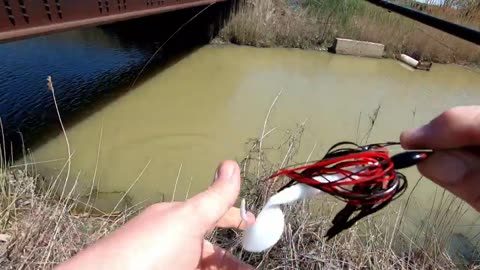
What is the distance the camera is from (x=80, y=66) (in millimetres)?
5406

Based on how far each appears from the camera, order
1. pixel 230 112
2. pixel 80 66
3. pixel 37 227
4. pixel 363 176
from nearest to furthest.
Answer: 1. pixel 363 176
2. pixel 37 227
3. pixel 230 112
4. pixel 80 66

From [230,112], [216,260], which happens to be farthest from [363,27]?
[216,260]

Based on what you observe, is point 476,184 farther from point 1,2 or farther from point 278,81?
point 278,81

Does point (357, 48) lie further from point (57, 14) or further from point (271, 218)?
point (271, 218)

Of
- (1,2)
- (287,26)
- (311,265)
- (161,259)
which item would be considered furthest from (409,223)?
(287,26)

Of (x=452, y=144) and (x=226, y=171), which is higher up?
(x=452, y=144)

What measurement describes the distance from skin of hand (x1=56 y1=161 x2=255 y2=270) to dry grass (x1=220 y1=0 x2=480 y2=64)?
7.53 m

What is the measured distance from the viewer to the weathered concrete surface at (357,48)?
26.2 ft

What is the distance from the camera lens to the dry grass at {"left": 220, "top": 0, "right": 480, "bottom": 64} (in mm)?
8125

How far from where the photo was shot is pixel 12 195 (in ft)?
7.14

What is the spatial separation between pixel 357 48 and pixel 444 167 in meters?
7.91

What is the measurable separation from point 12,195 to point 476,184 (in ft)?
7.64

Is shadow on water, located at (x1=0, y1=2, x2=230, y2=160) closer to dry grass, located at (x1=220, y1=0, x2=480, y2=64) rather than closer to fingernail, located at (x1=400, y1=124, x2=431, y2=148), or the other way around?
dry grass, located at (x1=220, y1=0, x2=480, y2=64)

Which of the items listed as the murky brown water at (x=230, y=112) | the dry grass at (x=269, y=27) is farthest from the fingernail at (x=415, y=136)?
the dry grass at (x=269, y=27)
